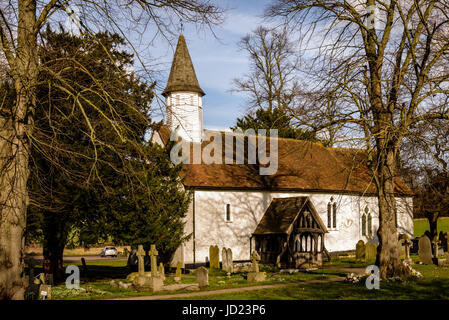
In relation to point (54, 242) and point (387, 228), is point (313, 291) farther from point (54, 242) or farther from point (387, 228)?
point (54, 242)

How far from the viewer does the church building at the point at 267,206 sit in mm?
28219

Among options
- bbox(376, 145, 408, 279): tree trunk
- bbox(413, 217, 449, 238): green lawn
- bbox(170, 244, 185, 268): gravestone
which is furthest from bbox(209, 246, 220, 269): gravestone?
bbox(413, 217, 449, 238): green lawn

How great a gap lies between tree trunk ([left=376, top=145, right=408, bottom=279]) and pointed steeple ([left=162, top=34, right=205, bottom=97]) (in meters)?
17.9

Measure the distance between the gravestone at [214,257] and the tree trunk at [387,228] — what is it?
39.1 feet

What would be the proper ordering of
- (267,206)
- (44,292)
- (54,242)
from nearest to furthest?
(44,292) < (54,242) < (267,206)

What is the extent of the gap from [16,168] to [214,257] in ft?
64.3

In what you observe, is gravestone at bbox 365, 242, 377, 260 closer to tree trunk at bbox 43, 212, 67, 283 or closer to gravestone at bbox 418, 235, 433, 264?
gravestone at bbox 418, 235, 433, 264

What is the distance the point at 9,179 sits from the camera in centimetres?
952

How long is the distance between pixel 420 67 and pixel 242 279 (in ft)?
38.0

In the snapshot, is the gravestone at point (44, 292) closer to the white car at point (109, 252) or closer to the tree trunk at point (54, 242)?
the tree trunk at point (54, 242)

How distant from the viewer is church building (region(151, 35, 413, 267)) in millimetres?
28219

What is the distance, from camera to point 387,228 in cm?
1811

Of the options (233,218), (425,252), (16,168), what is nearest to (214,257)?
(233,218)
